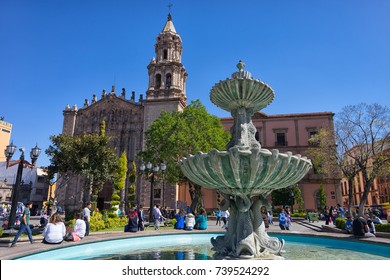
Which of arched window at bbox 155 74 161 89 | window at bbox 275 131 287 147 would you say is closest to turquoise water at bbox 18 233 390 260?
window at bbox 275 131 287 147

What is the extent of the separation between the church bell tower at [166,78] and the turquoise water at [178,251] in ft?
77.2

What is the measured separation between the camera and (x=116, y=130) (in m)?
34.4

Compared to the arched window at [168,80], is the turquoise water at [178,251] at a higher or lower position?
lower

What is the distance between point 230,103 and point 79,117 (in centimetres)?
3405

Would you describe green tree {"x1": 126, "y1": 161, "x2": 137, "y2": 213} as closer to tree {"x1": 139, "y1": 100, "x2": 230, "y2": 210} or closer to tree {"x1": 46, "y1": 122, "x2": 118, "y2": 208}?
tree {"x1": 139, "y1": 100, "x2": 230, "y2": 210}

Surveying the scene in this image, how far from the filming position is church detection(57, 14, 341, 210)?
31.2 m

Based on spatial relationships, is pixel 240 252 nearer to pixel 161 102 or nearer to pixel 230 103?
pixel 230 103

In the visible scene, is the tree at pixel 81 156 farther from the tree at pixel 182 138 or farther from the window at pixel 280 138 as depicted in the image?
the window at pixel 280 138

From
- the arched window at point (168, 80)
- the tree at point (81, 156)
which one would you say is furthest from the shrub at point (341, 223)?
the arched window at point (168, 80)

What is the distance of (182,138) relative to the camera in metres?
19.0

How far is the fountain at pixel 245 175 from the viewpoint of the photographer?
483 cm

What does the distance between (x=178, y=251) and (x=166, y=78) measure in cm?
2836

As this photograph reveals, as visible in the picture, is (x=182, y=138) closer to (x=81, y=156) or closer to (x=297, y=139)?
(x=81, y=156)

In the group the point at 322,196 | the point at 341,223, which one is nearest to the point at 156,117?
the point at 322,196
